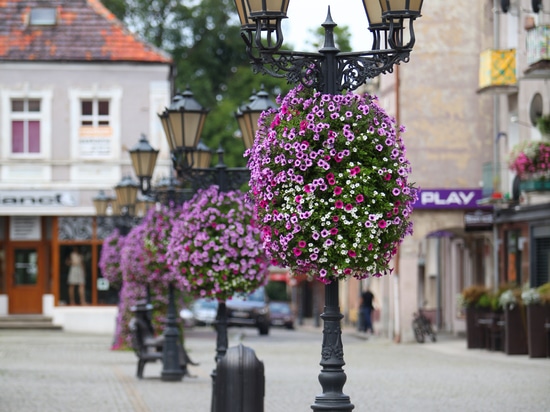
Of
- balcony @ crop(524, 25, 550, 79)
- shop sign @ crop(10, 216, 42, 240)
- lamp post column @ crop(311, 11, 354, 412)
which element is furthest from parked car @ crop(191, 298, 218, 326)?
lamp post column @ crop(311, 11, 354, 412)

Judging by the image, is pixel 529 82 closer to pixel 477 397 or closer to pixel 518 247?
pixel 518 247

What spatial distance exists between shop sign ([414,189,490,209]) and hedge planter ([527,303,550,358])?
35.4 ft

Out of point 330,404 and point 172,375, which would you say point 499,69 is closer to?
point 172,375

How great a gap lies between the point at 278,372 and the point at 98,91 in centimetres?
2139

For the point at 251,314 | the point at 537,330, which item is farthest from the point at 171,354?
the point at 251,314

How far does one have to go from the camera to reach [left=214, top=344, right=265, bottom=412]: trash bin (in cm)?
1253

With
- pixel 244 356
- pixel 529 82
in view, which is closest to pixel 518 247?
pixel 529 82

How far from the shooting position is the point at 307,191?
9906 millimetres

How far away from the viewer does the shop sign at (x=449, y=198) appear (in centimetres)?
3956

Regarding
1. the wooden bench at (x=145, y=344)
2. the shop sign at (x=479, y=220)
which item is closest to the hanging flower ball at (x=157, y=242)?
the wooden bench at (x=145, y=344)

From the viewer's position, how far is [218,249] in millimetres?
17984

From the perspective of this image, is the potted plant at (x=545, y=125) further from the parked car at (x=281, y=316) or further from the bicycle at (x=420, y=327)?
the parked car at (x=281, y=316)

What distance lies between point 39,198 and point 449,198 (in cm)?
1294

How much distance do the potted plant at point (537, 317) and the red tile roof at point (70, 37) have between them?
19.3 meters
